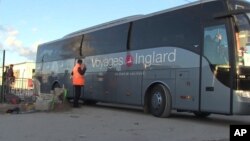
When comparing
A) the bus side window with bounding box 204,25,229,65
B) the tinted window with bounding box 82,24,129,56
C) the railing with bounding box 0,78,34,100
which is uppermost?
the tinted window with bounding box 82,24,129,56

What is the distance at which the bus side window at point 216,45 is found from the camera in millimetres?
13000

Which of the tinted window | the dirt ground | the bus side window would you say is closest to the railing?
the tinted window

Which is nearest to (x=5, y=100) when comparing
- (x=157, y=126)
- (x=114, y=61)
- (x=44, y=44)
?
(x=114, y=61)

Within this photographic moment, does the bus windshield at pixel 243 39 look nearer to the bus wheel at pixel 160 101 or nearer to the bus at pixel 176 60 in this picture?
the bus at pixel 176 60

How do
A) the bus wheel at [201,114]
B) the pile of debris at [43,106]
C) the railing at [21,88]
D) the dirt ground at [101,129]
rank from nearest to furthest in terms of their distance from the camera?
the dirt ground at [101,129]
the bus wheel at [201,114]
the pile of debris at [43,106]
the railing at [21,88]

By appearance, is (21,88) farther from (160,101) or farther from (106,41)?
(160,101)

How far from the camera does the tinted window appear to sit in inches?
704

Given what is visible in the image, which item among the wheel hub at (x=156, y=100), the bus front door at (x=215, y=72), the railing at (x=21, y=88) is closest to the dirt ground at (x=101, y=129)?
the wheel hub at (x=156, y=100)

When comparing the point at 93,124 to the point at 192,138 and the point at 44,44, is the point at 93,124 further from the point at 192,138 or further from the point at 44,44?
the point at 44,44

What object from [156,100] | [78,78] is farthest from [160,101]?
[78,78]

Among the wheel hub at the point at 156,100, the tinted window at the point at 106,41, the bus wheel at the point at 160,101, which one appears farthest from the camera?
the tinted window at the point at 106,41

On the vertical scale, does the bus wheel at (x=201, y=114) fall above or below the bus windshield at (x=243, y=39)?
below

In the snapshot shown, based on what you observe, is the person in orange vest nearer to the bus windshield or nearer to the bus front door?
the bus front door

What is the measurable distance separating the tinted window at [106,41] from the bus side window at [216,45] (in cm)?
466
